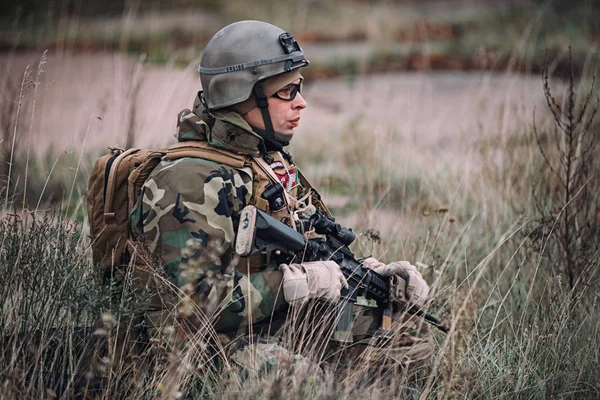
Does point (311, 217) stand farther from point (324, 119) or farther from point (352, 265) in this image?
point (324, 119)

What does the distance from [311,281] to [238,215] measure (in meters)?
0.42

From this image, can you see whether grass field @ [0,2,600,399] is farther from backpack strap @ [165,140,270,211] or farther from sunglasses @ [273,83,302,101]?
sunglasses @ [273,83,302,101]

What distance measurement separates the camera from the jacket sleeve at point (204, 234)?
3.09m

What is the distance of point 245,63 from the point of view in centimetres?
340

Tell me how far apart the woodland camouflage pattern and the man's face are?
0.10m

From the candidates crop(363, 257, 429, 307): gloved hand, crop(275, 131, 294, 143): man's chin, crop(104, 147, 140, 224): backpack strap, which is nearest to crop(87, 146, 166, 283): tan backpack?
crop(104, 147, 140, 224): backpack strap

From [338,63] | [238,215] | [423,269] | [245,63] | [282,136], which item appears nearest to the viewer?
[238,215]

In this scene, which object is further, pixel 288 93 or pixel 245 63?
pixel 288 93

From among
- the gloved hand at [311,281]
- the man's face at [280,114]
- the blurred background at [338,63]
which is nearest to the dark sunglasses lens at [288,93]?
the man's face at [280,114]

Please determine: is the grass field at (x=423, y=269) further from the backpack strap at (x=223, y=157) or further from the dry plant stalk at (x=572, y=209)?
the backpack strap at (x=223, y=157)

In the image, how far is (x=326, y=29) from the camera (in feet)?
51.8

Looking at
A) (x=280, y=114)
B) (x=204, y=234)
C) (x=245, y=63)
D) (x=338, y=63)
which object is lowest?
(x=204, y=234)

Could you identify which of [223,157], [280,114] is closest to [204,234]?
[223,157]

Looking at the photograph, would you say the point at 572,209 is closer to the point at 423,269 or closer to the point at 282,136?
the point at 423,269
